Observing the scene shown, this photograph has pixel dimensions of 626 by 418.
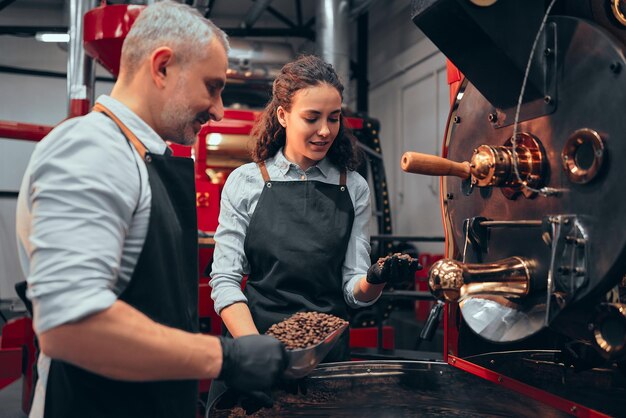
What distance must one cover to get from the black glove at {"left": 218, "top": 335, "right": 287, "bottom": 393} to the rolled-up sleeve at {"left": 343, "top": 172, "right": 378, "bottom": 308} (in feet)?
2.03

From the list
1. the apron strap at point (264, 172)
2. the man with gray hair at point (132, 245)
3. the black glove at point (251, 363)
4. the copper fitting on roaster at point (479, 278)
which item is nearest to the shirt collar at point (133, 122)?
the man with gray hair at point (132, 245)

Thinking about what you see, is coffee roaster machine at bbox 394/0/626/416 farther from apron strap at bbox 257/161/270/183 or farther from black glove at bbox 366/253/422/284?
apron strap at bbox 257/161/270/183

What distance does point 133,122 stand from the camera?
0.88m

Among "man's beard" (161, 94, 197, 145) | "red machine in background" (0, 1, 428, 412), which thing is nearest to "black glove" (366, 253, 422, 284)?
"man's beard" (161, 94, 197, 145)

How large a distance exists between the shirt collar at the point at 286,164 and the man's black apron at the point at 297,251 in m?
0.04

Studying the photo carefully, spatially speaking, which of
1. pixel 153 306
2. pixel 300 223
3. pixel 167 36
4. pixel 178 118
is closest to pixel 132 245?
pixel 153 306

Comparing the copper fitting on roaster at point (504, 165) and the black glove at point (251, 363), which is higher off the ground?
the copper fitting on roaster at point (504, 165)

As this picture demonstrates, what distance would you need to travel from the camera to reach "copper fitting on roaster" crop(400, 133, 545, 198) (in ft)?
2.73

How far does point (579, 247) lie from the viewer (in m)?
0.75

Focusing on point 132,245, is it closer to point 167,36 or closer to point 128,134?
point 128,134

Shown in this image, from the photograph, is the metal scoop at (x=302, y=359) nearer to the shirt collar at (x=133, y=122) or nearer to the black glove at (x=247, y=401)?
the black glove at (x=247, y=401)

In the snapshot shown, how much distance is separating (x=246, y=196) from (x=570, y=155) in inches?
33.9

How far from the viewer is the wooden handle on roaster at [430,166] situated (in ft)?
2.82

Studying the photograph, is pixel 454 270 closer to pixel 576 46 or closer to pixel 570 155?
pixel 570 155
